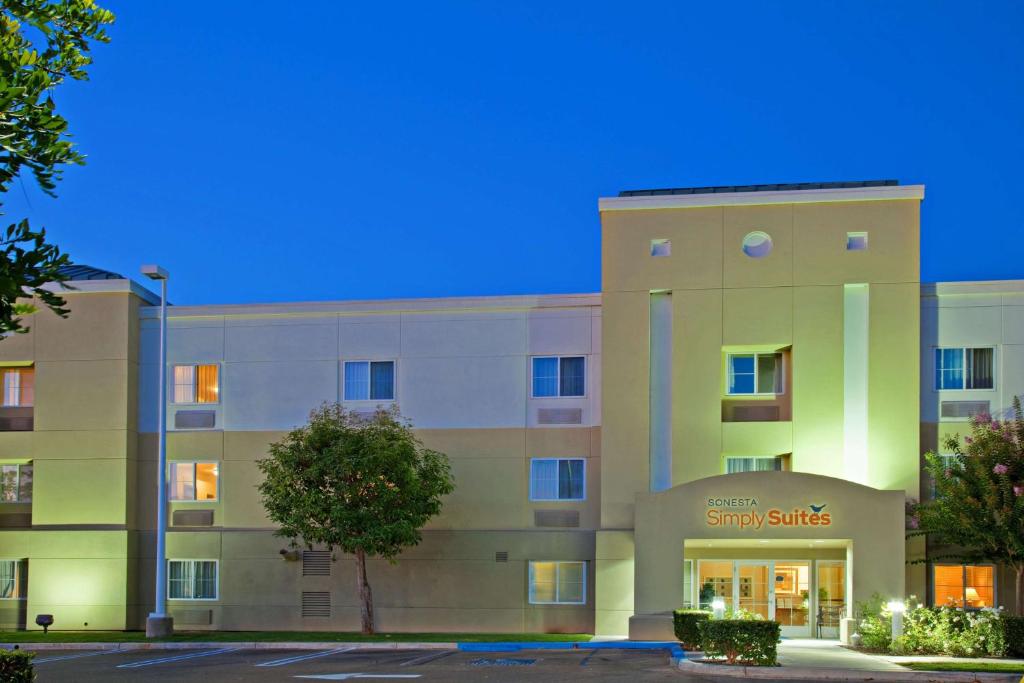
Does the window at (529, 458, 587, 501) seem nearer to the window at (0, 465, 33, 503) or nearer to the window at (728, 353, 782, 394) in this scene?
the window at (728, 353, 782, 394)

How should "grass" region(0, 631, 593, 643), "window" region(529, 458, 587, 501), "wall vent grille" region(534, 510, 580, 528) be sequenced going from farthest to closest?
1. "window" region(529, 458, 587, 501)
2. "wall vent grille" region(534, 510, 580, 528)
3. "grass" region(0, 631, 593, 643)

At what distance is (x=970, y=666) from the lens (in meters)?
20.1

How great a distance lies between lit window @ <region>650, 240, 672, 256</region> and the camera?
29.7 meters

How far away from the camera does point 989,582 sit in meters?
28.1

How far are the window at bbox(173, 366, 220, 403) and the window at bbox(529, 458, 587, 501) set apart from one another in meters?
9.96

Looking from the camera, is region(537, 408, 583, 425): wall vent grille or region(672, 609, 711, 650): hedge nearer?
region(672, 609, 711, 650): hedge

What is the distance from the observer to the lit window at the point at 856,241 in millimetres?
28859

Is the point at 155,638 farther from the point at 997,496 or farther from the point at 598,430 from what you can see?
the point at 997,496

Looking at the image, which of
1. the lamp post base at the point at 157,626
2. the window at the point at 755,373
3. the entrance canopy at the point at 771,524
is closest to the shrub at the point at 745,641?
the entrance canopy at the point at 771,524

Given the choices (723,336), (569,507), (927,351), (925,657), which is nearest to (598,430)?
(569,507)

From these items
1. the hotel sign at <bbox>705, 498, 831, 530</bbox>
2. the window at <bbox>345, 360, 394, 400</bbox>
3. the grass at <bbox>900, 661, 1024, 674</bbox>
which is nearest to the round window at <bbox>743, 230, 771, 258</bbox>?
the hotel sign at <bbox>705, 498, 831, 530</bbox>

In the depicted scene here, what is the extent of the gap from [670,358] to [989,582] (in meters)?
9.98

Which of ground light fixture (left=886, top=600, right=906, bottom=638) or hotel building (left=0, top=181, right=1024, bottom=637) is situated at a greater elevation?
hotel building (left=0, top=181, right=1024, bottom=637)

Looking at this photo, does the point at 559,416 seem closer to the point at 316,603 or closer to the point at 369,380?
the point at 369,380
